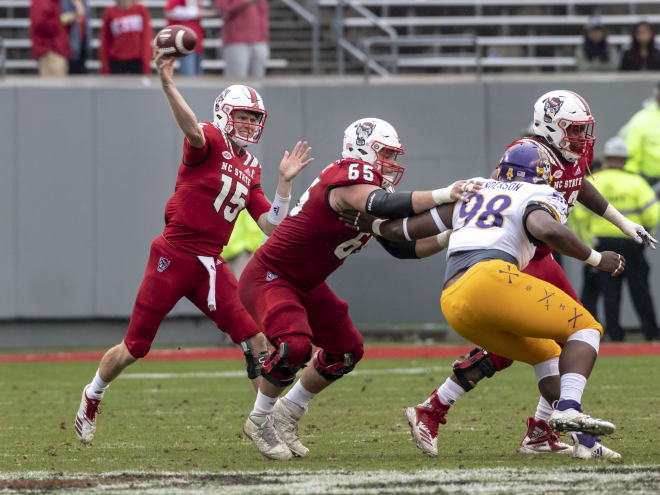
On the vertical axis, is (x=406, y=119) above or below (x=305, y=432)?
above

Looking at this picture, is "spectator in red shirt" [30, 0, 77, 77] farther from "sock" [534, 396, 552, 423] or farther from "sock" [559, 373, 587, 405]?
"sock" [559, 373, 587, 405]

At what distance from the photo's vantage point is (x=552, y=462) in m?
5.66

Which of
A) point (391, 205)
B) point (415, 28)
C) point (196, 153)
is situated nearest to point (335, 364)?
point (391, 205)

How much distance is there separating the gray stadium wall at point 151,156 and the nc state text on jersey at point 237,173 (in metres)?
8.10

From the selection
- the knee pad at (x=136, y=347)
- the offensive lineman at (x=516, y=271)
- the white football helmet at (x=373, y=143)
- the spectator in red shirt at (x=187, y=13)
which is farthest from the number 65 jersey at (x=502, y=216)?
the spectator in red shirt at (x=187, y=13)

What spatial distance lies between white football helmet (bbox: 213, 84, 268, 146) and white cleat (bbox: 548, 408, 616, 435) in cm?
247

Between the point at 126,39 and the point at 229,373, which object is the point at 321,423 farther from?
the point at 126,39

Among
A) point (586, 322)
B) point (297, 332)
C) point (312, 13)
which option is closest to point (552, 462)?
point (586, 322)

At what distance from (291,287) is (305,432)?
1212 mm

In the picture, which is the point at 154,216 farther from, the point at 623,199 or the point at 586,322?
the point at 586,322

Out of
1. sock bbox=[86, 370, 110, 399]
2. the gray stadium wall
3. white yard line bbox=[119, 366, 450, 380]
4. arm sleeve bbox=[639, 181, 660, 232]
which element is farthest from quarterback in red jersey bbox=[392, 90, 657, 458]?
the gray stadium wall

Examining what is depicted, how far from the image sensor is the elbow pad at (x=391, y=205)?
5.82m

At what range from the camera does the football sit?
260 inches

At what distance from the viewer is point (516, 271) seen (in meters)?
5.59
